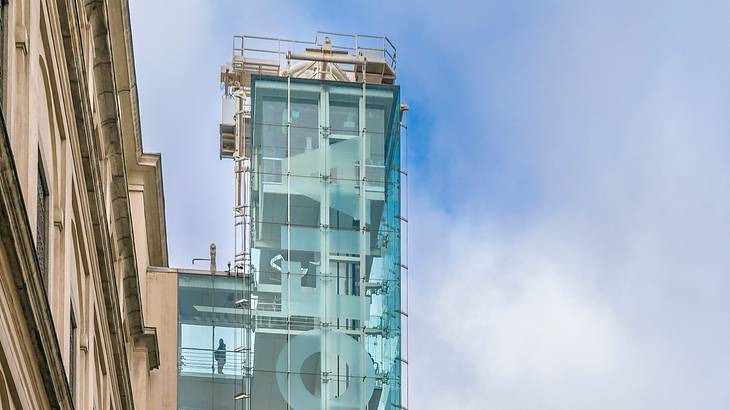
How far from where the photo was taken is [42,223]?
26828 millimetres

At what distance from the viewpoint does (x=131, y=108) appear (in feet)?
134

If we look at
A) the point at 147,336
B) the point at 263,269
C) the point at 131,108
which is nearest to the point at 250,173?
the point at 263,269

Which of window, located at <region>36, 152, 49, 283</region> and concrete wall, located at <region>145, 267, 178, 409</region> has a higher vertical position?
window, located at <region>36, 152, 49, 283</region>

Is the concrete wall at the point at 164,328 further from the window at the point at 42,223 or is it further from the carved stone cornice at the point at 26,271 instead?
the carved stone cornice at the point at 26,271

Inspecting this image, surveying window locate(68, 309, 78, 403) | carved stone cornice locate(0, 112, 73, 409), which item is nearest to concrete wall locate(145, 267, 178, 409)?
window locate(68, 309, 78, 403)

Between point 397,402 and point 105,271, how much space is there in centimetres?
2116

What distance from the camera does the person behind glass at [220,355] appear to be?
184 feet

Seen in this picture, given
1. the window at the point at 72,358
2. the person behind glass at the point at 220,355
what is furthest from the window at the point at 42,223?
the person behind glass at the point at 220,355

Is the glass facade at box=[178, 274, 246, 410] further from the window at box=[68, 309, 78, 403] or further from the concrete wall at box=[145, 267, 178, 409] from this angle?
the window at box=[68, 309, 78, 403]

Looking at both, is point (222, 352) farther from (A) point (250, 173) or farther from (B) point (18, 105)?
(B) point (18, 105)

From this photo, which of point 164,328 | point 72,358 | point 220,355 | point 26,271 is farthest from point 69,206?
point 220,355

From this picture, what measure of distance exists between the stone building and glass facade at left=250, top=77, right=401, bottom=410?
29.0ft

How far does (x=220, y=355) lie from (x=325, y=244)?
390 centimetres

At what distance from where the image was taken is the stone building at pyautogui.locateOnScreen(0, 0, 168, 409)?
73.9 ft
